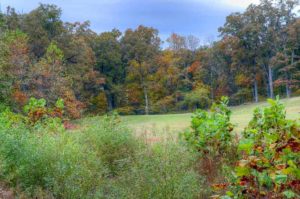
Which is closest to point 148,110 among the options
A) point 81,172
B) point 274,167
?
point 81,172

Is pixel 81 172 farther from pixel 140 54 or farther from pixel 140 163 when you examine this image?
pixel 140 54

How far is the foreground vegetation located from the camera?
2.83 meters

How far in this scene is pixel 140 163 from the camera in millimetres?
3475

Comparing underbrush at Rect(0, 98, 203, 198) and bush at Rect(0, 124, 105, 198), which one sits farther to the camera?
bush at Rect(0, 124, 105, 198)

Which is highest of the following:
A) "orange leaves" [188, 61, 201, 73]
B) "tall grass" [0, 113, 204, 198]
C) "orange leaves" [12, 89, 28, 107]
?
"orange leaves" [188, 61, 201, 73]

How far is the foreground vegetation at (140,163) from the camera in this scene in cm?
283

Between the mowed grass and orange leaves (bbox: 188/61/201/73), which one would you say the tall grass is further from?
orange leaves (bbox: 188/61/201/73)

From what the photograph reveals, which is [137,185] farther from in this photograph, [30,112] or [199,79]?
[199,79]

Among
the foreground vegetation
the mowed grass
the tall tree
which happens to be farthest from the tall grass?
the tall tree

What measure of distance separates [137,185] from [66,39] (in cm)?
1928

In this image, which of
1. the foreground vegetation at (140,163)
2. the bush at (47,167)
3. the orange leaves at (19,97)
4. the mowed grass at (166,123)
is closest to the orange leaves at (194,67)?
the mowed grass at (166,123)

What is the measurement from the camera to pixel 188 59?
1171 inches

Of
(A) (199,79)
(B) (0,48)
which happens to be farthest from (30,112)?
(A) (199,79)

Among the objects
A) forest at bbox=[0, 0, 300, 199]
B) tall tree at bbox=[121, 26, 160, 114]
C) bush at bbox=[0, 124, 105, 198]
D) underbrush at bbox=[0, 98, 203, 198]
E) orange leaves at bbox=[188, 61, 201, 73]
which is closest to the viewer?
forest at bbox=[0, 0, 300, 199]
